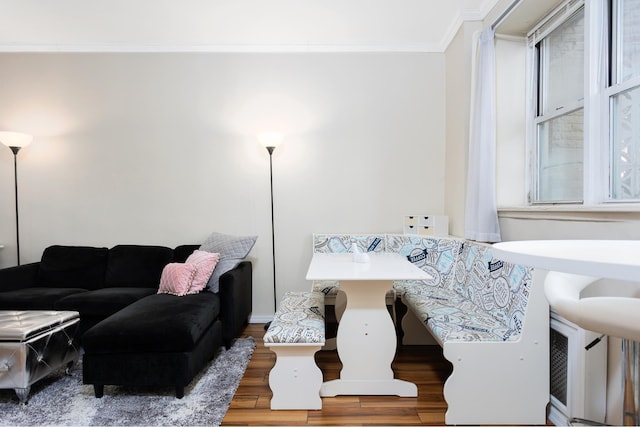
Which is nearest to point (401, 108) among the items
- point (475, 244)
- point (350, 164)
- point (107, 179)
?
point (350, 164)

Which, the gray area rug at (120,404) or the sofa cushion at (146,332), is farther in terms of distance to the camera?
the sofa cushion at (146,332)

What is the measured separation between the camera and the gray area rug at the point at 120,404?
5.74 ft

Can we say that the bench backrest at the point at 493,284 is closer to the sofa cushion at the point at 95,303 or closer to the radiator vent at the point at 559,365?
the radiator vent at the point at 559,365

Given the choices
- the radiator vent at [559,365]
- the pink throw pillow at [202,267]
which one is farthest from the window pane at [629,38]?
the pink throw pillow at [202,267]

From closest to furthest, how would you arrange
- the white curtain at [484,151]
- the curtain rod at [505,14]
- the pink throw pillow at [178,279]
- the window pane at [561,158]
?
the window pane at [561,158] < the curtain rod at [505,14] < the white curtain at [484,151] < the pink throw pillow at [178,279]

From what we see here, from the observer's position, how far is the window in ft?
5.46

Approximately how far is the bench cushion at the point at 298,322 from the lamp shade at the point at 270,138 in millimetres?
1387

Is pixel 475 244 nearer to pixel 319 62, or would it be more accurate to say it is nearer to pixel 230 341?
pixel 230 341

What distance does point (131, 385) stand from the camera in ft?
6.47

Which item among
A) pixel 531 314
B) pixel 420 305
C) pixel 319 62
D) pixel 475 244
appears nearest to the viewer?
pixel 531 314

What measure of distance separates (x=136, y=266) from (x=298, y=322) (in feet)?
6.03

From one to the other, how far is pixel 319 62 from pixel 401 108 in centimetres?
91

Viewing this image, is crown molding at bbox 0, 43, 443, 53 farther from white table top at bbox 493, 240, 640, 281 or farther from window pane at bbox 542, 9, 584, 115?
white table top at bbox 493, 240, 640, 281

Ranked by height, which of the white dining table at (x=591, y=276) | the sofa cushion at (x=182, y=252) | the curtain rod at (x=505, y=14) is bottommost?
the sofa cushion at (x=182, y=252)
